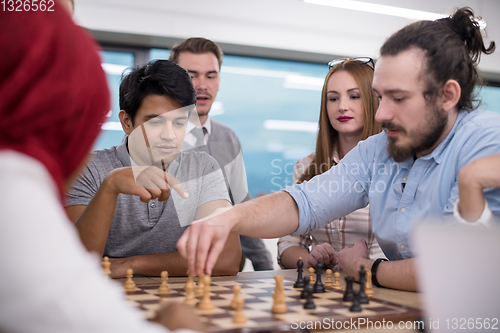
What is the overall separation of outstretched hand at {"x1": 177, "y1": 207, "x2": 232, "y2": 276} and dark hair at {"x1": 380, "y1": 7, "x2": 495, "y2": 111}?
35.7 inches

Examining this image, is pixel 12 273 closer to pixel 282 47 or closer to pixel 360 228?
pixel 360 228

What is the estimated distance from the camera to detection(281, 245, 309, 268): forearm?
211 cm

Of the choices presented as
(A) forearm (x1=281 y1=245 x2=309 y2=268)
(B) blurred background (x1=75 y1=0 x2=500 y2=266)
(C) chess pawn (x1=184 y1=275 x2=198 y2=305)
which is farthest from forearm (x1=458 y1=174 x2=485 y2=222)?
(B) blurred background (x1=75 y1=0 x2=500 y2=266)

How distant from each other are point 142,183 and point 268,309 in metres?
0.78

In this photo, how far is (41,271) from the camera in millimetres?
507

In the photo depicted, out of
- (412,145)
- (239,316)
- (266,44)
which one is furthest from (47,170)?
(266,44)

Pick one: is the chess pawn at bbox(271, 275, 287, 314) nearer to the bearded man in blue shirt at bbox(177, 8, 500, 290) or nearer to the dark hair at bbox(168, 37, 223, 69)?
the bearded man in blue shirt at bbox(177, 8, 500, 290)

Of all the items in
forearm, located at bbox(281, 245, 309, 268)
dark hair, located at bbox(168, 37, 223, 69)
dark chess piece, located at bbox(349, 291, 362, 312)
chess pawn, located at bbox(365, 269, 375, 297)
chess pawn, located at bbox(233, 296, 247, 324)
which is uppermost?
dark hair, located at bbox(168, 37, 223, 69)

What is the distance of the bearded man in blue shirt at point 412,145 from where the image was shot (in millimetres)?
1436

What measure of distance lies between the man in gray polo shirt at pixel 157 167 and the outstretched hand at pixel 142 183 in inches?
3.1

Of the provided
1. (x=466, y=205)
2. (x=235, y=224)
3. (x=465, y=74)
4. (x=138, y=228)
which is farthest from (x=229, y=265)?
(x=465, y=74)

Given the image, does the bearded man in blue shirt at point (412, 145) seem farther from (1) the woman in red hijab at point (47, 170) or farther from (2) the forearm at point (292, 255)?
(1) the woman in red hijab at point (47, 170)

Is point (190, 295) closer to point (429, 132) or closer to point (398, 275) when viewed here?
point (398, 275)

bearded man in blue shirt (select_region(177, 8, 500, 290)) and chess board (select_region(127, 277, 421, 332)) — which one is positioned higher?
bearded man in blue shirt (select_region(177, 8, 500, 290))
